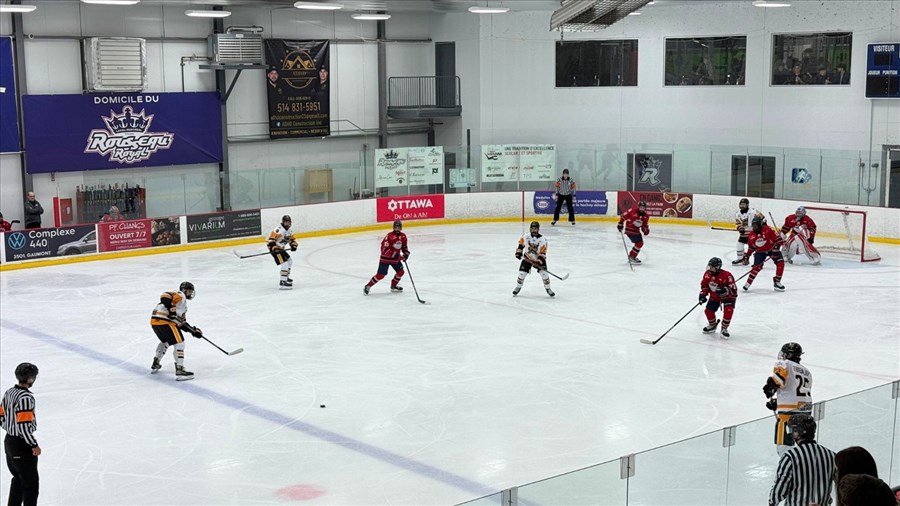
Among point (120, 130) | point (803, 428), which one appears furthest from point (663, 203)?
point (803, 428)

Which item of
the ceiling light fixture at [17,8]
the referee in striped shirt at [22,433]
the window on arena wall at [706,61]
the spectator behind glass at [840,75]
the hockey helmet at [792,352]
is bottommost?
the referee in striped shirt at [22,433]

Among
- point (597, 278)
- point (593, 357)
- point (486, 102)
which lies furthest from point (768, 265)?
point (486, 102)

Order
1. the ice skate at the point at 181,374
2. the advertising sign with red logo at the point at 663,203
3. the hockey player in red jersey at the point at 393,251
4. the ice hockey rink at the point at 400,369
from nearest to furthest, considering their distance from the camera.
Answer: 1. the ice hockey rink at the point at 400,369
2. the ice skate at the point at 181,374
3. the hockey player in red jersey at the point at 393,251
4. the advertising sign with red logo at the point at 663,203

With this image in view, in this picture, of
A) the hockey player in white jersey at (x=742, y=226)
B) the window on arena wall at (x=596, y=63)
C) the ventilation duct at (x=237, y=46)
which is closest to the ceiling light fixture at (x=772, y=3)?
the hockey player in white jersey at (x=742, y=226)

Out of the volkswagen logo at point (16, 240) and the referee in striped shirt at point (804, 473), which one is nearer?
the referee in striped shirt at point (804, 473)

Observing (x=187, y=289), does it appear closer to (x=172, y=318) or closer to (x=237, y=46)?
(x=172, y=318)

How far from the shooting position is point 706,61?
2534 cm

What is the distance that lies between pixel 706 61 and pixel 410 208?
7.96 m

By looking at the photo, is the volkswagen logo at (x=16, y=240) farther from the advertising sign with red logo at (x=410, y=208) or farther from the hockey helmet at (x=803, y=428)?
the hockey helmet at (x=803, y=428)

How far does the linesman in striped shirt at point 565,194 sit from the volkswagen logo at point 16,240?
1110cm

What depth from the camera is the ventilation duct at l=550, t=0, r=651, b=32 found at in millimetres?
15395

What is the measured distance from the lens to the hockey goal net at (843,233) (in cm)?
1897

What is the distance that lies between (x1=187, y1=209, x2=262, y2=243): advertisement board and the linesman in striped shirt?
21.6 feet

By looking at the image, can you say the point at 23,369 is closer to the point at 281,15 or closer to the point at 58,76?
the point at 58,76
